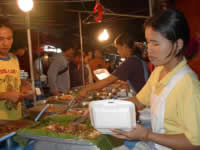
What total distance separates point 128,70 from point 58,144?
1428 mm

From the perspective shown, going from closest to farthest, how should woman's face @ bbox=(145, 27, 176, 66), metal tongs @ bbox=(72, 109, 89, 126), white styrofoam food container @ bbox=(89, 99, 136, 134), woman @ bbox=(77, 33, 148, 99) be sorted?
white styrofoam food container @ bbox=(89, 99, 136, 134) < woman's face @ bbox=(145, 27, 176, 66) < metal tongs @ bbox=(72, 109, 89, 126) < woman @ bbox=(77, 33, 148, 99)

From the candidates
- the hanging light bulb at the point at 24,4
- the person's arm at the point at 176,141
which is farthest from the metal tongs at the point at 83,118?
the hanging light bulb at the point at 24,4

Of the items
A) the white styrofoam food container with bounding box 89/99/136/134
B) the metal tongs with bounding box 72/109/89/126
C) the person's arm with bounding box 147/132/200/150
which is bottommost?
the metal tongs with bounding box 72/109/89/126

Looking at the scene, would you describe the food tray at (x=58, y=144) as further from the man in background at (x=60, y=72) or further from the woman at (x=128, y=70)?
the man in background at (x=60, y=72)

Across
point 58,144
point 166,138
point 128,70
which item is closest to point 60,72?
point 128,70

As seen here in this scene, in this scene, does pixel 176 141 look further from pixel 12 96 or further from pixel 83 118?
pixel 12 96

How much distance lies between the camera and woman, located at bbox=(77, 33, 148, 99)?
2436 mm

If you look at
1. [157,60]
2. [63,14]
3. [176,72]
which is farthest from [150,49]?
[63,14]

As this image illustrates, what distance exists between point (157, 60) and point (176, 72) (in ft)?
0.44

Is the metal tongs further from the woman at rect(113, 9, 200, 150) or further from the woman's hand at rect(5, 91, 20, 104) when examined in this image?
the woman's hand at rect(5, 91, 20, 104)

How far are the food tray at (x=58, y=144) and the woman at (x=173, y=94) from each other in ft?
1.35

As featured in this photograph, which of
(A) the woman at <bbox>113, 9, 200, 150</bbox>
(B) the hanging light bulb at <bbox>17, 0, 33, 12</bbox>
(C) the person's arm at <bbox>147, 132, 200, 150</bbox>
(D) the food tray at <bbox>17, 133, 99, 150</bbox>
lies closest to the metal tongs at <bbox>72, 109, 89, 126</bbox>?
(D) the food tray at <bbox>17, 133, 99, 150</bbox>

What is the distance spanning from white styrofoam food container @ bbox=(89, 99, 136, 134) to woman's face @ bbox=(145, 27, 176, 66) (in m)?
0.37

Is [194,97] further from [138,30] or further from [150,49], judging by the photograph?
[138,30]
